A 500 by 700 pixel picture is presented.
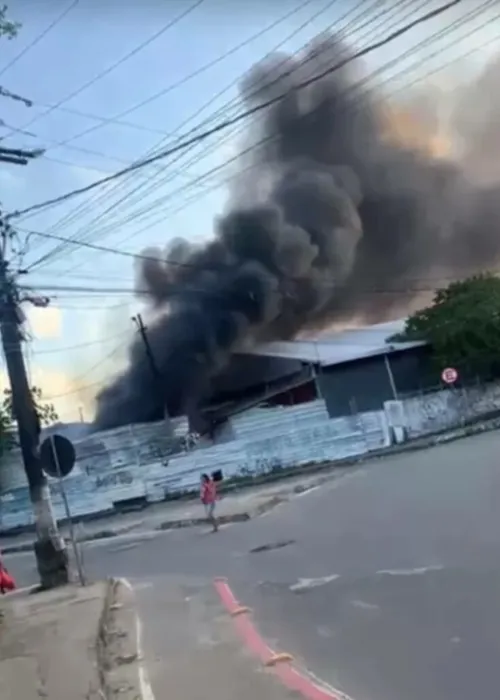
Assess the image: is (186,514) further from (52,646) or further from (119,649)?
(119,649)

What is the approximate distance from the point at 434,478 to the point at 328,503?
1.94 m

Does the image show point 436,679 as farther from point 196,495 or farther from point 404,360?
point 404,360

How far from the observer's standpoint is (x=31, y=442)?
14664mm

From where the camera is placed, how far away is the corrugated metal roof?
3825cm

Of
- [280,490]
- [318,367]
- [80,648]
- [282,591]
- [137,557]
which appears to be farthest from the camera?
[318,367]

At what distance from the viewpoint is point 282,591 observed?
9547 mm

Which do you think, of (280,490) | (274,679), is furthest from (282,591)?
(280,490)

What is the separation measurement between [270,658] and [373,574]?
2.73 m

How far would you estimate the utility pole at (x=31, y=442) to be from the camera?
14000 millimetres

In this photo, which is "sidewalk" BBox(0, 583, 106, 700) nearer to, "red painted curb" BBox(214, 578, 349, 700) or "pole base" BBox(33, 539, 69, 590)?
"red painted curb" BBox(214, 578, 349, 700)

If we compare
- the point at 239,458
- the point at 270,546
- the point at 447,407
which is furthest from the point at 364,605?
the point at 447,407

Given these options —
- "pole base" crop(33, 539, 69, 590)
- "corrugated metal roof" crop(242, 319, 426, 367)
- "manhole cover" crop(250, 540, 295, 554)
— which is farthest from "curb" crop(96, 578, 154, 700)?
"corrugated metal roof" crop(242, 319, 426, 367)

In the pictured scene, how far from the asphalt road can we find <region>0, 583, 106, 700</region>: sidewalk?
2.03ft

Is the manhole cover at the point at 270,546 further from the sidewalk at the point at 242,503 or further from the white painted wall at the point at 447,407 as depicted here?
the white painted wall at the point at 447,407
